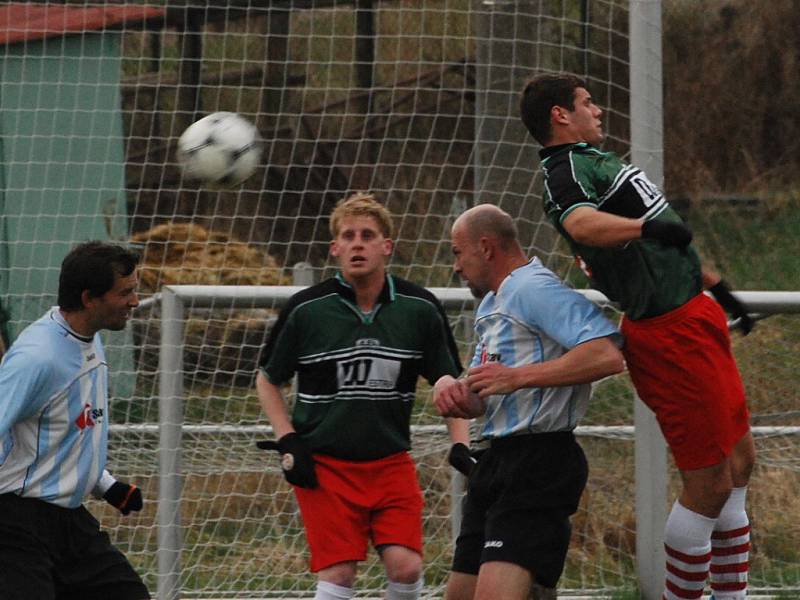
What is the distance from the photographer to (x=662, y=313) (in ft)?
15.8

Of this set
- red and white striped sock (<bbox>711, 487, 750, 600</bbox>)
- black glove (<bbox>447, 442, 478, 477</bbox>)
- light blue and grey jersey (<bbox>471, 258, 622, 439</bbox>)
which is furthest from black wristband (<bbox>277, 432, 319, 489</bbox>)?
red and white striped sock (<bbox>711, 487, 750, 600</bbox>)

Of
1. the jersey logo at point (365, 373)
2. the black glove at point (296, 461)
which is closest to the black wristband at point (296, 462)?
the black glove at point (296, 461)

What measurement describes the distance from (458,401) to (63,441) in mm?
1229

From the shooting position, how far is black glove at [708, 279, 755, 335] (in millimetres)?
5059

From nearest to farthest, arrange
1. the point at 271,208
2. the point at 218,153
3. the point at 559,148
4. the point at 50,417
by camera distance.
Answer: the point at 50,417
the point at 559,148
the point at 218,153
the point at 271,208

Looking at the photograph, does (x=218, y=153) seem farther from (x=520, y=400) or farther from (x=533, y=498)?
(x=533, y=498)

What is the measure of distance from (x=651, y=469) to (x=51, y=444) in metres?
2.47

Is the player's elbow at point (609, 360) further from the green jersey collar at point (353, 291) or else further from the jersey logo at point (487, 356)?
the green jersey collar at point (353, 291)

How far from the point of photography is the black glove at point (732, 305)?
506cm

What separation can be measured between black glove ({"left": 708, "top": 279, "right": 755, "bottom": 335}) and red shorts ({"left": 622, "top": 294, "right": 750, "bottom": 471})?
0.66ft

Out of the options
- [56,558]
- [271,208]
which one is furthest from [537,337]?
[271,208]

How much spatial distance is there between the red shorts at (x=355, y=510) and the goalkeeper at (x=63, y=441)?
64cm

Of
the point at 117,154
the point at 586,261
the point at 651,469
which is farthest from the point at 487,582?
the point at 117,154

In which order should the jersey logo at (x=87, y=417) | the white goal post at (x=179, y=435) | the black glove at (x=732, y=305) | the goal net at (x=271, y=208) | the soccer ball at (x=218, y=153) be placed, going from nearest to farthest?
1. the jersey logo at (x=87, y=417)
2. the black glove at (x=732, y=305)
3. the white goal post at (x=179, y=435)
4. the soccer ball at (x=218, y=153)
5. the goal net at (x=271, y=208)
